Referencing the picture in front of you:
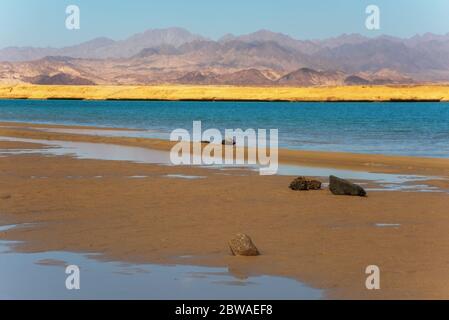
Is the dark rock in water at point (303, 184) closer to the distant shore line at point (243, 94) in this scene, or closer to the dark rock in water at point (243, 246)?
the dark rock in water at point (243, 246)

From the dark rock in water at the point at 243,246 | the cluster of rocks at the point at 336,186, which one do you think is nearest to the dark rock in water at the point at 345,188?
the cluster of rocks at the point at 336,186

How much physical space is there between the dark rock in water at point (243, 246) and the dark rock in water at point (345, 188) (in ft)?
21.5

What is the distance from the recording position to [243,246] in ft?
34.9

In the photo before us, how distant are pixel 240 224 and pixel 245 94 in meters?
172

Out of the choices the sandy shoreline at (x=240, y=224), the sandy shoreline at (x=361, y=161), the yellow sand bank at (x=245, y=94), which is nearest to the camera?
the sandy shoreline at (x=240, y=224)

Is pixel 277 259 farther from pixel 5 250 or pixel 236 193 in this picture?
pixel 236 193

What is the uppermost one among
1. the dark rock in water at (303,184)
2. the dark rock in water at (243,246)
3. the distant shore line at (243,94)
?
the dark rock in water at (243,246)

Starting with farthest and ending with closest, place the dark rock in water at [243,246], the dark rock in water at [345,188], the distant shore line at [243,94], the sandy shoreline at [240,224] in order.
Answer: the distant shore line at [243,94], the dark rock in water at [345,188], the dark rock in water at [243,246], the sandy shoreline at [240,224]

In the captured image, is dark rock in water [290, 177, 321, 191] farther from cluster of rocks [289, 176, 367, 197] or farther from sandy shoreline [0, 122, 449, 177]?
sandy shoreline [0, 122, 449, 177]

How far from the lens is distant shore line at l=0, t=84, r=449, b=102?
172625 millimetres

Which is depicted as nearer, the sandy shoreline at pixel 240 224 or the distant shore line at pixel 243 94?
the sandy shoreline at pixel 240 224

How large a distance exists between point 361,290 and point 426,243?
3.11m

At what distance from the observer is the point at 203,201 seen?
1592 centimetres

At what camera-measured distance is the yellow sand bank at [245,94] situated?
173 meters
